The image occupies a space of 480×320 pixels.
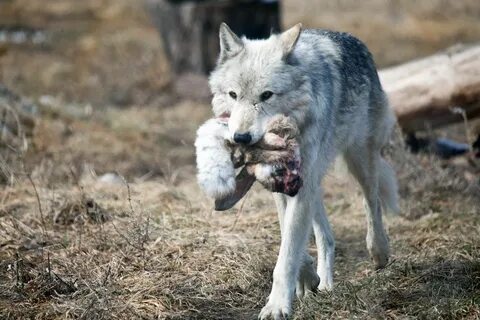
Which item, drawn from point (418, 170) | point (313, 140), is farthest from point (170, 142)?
point (313, 140)

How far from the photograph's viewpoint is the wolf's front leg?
4.25 metres

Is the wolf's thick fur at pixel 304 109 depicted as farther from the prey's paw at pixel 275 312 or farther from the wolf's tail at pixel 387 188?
the wolf's tail at pixel 387 188

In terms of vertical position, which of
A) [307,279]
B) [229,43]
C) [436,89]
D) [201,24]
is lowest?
[201,24]

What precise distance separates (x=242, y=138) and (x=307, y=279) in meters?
1.12

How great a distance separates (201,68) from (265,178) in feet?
25.2

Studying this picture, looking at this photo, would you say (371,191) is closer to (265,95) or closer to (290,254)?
(290,254)

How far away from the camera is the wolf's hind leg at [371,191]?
531 cm

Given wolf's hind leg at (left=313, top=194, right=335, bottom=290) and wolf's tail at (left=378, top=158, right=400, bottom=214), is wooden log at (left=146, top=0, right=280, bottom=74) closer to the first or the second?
wolf's tail at (left=378, top=158, right=400, bottom=214)

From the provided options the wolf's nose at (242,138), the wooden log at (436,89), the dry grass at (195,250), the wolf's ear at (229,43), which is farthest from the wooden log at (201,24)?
the wolf's nose at (242,138)

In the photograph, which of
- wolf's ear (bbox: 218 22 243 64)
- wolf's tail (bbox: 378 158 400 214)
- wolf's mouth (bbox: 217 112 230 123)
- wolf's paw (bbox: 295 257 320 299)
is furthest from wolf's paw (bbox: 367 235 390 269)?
wolf's ear (bbox: 218 22 243 64)

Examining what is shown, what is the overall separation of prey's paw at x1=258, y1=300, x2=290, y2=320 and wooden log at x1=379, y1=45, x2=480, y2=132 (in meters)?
3.20

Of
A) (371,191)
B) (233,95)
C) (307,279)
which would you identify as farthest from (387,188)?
(233,95)

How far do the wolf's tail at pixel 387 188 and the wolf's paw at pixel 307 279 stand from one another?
1194mm

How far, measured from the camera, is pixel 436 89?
7.00m
